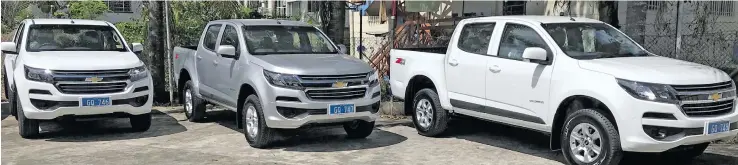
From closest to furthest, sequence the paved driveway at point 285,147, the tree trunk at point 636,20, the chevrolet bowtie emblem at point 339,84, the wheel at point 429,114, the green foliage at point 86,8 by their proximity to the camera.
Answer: the paved driveway at point 285,147, the chevrolet bowtie emblem at point 339,84, the wheel at point 429,114, the tree trunk at point 636,20, the green foliage at point 86,8

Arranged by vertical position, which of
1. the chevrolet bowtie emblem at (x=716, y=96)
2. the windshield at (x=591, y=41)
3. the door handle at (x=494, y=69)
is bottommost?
the chevrolet bowtie emblem at (x=716, y=96)

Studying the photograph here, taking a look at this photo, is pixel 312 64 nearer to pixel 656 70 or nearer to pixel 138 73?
pixel 138 73

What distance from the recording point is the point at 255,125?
301 inches

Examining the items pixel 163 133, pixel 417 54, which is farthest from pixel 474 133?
pixel 163 133

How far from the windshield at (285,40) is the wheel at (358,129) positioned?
1.01 metres

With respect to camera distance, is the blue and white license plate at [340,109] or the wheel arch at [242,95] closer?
the blue and white license plate at [340,109]

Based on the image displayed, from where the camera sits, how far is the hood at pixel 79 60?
313 inches

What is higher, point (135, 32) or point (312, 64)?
point (135, 32)

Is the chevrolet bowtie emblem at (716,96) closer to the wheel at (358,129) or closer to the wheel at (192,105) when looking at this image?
the wheel at (358,129)

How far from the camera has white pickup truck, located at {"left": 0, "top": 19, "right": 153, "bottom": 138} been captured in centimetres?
783

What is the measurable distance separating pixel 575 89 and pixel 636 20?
19.8 ft

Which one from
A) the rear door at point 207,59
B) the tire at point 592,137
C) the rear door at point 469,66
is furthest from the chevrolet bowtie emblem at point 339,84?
the tire at point 592,137

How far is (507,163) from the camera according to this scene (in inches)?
274

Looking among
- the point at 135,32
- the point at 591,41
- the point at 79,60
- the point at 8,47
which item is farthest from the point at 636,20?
the point at 135,32
